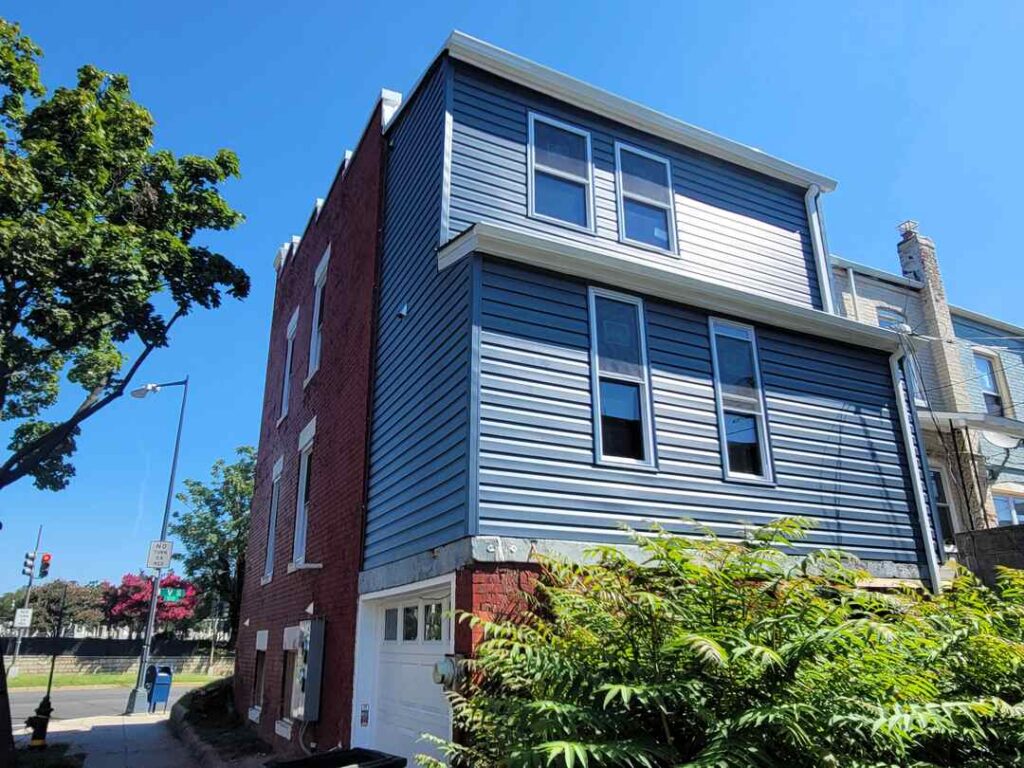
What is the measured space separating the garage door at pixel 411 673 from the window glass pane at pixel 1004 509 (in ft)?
44.7

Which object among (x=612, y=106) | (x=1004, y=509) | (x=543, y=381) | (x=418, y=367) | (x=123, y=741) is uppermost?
(x=612, y=106)

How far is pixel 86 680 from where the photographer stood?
32469 mm

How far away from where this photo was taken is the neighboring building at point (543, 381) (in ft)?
23.0

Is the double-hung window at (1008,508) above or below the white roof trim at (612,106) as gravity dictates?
below

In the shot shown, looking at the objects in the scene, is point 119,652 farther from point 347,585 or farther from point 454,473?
point 454,473

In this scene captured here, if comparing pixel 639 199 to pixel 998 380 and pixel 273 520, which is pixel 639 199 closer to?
pixel 273 520

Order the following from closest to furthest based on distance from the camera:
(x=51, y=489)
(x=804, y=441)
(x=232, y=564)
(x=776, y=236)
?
(x=804, y=441)
(x=776, y=236)
(x=51, y=489)
(x=232, y=564)

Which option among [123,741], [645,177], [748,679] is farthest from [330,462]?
[123,741]

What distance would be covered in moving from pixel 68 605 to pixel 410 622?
62.2 meters

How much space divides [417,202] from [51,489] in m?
15.1

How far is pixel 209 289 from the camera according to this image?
13297 millimetres

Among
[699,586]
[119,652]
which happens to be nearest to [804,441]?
[699,586]

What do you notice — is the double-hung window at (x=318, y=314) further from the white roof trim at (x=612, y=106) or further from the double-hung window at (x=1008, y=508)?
the double-hung window at (x=1008, y=508)

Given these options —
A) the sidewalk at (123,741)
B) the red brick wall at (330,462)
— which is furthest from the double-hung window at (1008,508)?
the sidewalk at (123,741)
